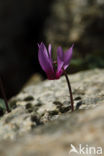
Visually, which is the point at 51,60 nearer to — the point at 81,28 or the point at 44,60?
the point at 44,60

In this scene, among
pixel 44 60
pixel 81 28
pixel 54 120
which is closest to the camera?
pixel 54 120

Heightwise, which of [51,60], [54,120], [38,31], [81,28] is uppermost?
[51,60]

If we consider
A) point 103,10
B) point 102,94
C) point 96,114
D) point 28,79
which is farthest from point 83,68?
point 28,79

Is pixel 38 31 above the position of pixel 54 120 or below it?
below

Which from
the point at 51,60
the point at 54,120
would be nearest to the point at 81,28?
the point at 51,60

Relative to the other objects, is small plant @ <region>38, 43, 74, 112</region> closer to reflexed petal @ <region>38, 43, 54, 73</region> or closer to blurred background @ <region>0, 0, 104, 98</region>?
reflexed petal @ <region>38, 43, 54, 73</region>

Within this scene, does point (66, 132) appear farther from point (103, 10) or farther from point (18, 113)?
point (103, 10)

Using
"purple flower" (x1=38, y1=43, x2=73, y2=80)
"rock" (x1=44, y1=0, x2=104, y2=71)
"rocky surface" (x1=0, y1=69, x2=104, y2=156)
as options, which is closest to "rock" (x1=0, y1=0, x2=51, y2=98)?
"rock" (x1=44, y1=0, x2=104, y2=71)
